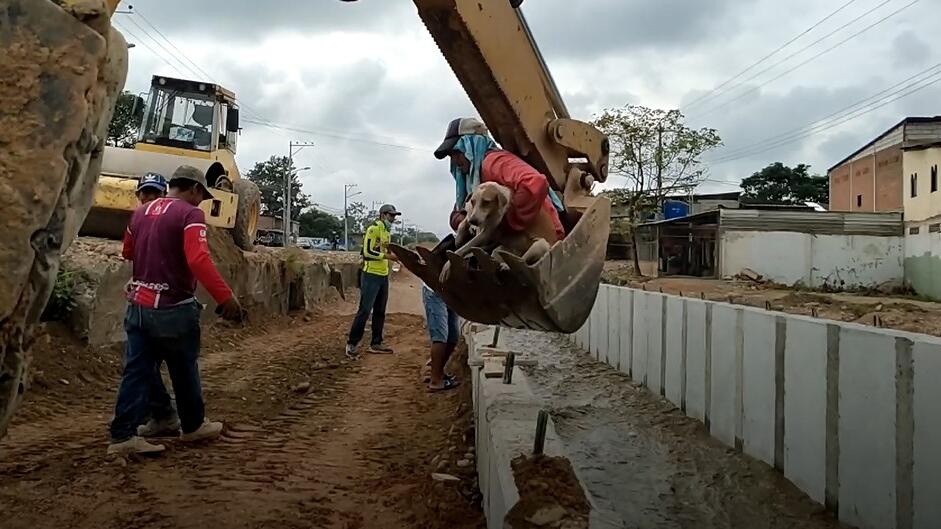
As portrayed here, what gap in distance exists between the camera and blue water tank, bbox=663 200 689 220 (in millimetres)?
31516

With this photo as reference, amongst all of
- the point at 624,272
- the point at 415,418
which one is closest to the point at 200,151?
the point at 415,418

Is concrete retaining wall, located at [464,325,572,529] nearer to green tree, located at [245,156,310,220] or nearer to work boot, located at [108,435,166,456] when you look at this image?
work boot, located at [108,435,166,456]

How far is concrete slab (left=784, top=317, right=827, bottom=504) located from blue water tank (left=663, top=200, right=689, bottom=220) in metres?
27.9

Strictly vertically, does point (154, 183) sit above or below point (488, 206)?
above

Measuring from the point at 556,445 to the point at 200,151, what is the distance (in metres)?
9.65

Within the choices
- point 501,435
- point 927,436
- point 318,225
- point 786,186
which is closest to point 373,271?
point 501,435

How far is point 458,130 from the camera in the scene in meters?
4.26

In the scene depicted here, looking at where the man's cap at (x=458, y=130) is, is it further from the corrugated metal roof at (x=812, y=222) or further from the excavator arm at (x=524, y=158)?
the corrugated metal roof at (x=812, y=222)

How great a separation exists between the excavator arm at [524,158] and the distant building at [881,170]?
2439cm

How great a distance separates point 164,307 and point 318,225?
57.5 meters

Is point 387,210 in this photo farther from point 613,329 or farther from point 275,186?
point 275,186

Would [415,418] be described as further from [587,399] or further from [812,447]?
[812,447]

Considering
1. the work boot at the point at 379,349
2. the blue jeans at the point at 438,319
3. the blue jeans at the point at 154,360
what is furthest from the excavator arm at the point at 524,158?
the work boot at the point at 379,349

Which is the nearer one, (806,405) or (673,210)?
(806,405)
